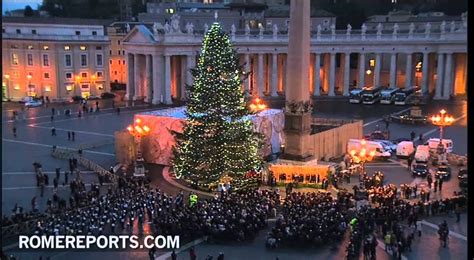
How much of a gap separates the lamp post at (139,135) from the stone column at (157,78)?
22370 mm

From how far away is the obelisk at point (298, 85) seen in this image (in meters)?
24.4

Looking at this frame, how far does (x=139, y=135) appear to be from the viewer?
28625 millimetres

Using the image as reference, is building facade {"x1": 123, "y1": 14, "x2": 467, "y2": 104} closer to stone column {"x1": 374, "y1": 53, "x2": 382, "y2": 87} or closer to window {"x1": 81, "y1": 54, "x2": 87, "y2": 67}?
stone column {"x1": 374, "y1": 53, "x2": 382, "y2": 87}

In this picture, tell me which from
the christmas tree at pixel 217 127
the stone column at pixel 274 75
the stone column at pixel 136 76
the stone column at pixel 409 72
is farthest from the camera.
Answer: the stone column at pixel 274 75

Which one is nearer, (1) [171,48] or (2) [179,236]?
(2) [179,236]

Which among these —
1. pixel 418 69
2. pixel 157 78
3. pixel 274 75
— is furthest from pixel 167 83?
pixel 418 69

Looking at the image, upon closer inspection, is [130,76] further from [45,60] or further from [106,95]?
[45,60]

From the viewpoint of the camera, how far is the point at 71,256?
17.0 meters

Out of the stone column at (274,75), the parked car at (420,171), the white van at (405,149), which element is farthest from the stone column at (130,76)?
the parked car at (420,171)

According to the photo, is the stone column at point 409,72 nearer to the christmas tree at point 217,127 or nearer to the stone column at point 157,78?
the stone column at point 157,78

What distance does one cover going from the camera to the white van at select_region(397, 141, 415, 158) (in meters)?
30.4

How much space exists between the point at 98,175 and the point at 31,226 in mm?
7603
